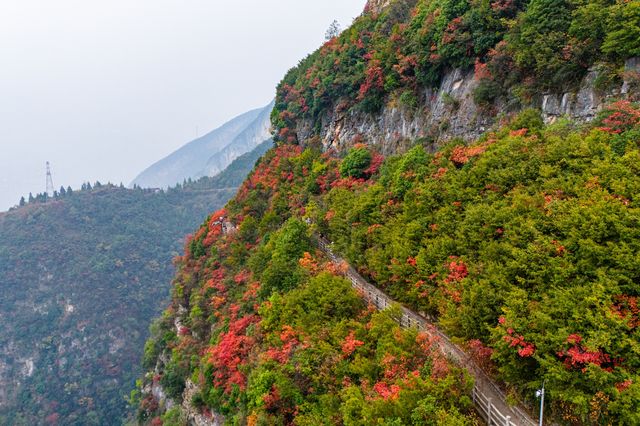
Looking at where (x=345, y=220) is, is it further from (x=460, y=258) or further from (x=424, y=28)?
(x=424, y=28)

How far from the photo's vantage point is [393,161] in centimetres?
1952

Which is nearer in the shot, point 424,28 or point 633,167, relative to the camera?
point 633,167

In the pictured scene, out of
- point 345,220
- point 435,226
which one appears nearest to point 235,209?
point 345,220

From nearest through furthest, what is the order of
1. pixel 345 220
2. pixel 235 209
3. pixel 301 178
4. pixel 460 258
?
1. pixel 460 258
2. pixel 345 220
3. pixel 301 178
4. pixel 235 209

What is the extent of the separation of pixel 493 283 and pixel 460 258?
1.79 metres

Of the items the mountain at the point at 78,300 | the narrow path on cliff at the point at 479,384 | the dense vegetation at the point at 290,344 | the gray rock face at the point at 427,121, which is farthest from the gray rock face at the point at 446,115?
the mountain at the point at 78,300

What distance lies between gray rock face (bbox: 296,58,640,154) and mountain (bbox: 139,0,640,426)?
0.11 m

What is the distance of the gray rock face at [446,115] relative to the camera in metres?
13.8

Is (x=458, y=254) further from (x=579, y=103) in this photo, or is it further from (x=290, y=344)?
(x=579, y=103)

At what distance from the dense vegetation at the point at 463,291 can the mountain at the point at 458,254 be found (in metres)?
0.05

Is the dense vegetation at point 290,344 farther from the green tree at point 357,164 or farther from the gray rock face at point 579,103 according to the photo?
the gray rock face at point 579,103

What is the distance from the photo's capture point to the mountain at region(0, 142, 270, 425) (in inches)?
2838

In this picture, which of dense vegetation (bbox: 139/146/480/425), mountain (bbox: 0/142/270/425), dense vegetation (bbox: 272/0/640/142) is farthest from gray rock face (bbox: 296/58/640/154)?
mountain (bbox: 0/142/270/425)

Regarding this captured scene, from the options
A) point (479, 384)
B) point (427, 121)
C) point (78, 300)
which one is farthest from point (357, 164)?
point (78, 300)
